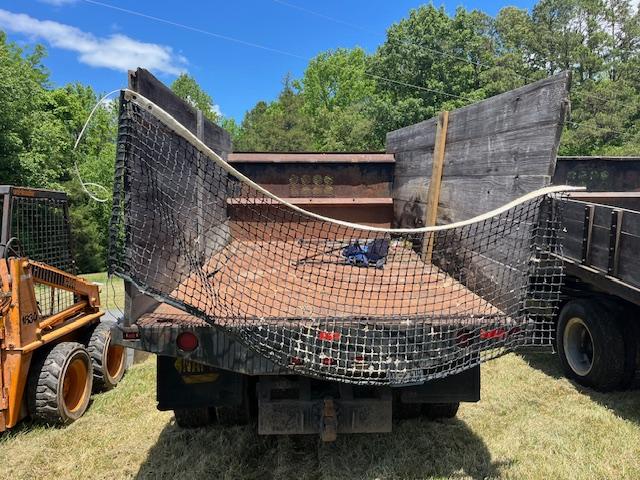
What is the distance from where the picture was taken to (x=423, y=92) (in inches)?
948

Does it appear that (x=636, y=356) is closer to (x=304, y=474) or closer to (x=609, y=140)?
(x=304, y=474)

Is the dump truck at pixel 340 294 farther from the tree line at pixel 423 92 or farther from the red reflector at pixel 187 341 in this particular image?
the tree line at pixel 423 92

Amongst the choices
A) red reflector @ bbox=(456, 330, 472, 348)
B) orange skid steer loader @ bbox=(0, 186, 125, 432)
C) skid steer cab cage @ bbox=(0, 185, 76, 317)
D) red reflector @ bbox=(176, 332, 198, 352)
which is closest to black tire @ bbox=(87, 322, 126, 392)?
orange skid steer loader @ bbox=(0, 186, 125, 432)

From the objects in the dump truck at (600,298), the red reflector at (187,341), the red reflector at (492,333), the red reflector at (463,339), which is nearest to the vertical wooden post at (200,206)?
the red reflector at (187,341)

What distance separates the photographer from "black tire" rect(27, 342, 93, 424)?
11.6ft

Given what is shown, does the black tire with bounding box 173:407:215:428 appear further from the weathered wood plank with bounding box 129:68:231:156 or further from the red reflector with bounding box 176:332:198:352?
the weathered wood plank with bounding box 129:68:231:156

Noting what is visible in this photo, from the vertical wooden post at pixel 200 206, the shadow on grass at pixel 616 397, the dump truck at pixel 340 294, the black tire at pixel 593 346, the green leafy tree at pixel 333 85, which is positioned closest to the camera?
the dump truck at pixel 340 294

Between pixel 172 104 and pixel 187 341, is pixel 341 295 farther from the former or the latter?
pixel 172 104

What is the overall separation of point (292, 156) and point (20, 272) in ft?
8.58

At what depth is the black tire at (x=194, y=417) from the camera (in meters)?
3.06

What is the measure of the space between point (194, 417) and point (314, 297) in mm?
1181

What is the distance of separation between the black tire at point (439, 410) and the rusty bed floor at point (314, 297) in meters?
0.90

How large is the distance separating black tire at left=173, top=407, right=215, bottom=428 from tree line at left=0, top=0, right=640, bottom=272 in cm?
1679

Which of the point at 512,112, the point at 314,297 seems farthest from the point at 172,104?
the point at 512,112
